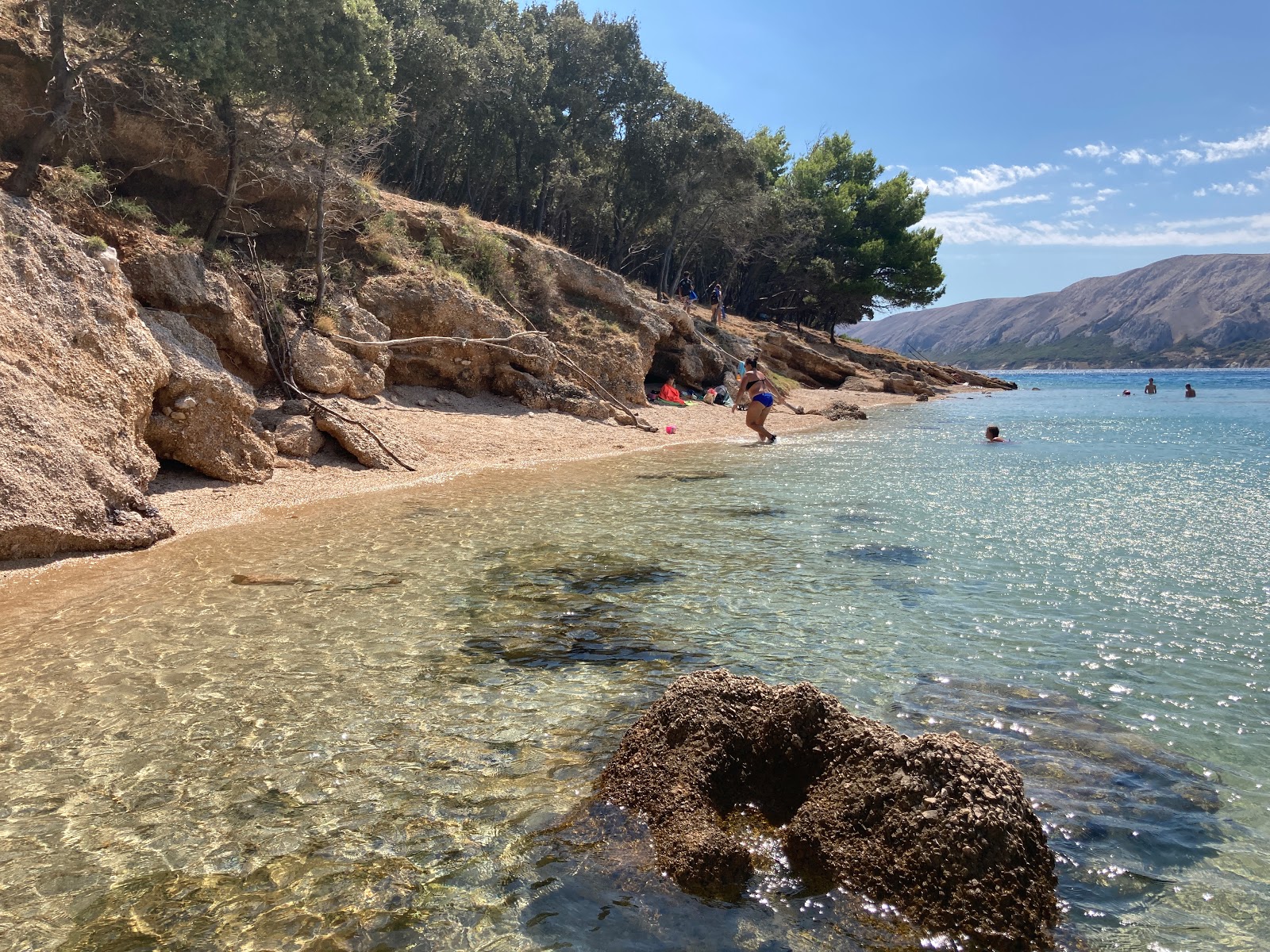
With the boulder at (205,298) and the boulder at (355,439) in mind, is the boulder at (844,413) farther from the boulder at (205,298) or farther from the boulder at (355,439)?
the boulder at (205,298)

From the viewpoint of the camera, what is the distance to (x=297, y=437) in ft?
51.4

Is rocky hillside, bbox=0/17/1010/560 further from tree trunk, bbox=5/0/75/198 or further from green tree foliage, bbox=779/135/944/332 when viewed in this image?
green tree foliage, bbox=779/135/944/332

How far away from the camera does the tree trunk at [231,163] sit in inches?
684

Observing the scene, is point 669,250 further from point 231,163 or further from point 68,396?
point 68,396

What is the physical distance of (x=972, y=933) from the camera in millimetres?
3148

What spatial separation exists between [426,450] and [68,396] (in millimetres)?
8330

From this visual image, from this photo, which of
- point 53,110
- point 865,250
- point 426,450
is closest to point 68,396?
point 53,110

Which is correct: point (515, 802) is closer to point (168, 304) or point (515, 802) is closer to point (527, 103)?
point (168, 304)

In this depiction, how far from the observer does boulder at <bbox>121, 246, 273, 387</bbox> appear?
47.0 ft

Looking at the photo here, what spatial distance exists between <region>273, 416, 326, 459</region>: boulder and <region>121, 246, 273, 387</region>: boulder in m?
1.63

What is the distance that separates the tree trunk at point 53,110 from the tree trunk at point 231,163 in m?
3.53

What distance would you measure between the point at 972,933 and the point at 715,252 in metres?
56.6

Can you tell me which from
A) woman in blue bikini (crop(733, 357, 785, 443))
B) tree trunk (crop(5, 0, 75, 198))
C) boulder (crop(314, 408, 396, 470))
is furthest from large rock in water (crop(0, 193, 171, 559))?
woman in blue bikini (crop(733, 357, 785, 443))

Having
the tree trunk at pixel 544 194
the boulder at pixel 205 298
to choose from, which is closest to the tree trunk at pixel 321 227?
the boulder at pixel 205 298
